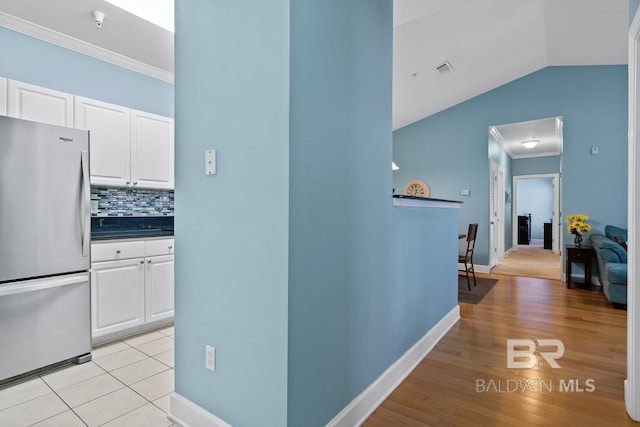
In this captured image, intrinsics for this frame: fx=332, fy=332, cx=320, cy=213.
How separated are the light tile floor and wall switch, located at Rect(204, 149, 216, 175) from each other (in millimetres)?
1312

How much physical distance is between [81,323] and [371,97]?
254 centimetres

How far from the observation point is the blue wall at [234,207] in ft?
4.31

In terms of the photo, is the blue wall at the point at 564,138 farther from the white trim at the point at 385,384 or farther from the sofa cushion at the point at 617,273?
the white trim at the point at 385,384

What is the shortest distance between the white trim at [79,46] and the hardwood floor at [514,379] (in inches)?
145

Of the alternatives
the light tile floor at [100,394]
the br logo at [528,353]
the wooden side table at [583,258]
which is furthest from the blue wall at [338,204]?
the wooden side table at [583,258]

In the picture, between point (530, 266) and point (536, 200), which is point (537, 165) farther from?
point (530, 266)

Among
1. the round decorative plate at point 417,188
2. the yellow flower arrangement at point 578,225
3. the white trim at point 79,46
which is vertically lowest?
the yellow flower arrangement at point 578,225

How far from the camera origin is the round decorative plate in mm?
6547

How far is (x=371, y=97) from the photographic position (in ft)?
6.03

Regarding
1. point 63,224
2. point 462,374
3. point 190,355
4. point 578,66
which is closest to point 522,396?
point 462,374

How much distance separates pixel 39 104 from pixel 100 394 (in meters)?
2.20

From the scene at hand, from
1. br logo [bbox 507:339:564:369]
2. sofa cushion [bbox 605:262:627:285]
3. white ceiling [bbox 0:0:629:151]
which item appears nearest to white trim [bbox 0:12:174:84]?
white ceiling [bbox 0:0:629:151]

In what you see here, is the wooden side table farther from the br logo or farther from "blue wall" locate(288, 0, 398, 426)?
"blue wall" locate(288, 0, 398, 426)

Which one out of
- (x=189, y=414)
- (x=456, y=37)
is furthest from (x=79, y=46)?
(x=456, y=37)
